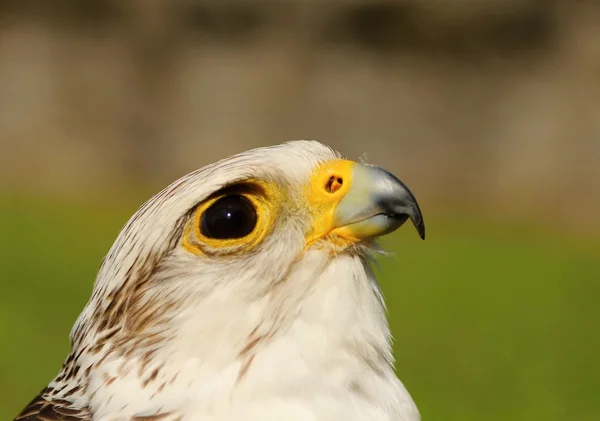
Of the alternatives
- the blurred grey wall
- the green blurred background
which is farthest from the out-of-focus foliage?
the blurred grey wall

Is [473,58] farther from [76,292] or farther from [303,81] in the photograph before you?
[76,292]

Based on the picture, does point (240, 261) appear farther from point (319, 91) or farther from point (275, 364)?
point (319, 91)

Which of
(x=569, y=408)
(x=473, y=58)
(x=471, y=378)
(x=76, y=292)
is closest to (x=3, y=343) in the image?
(x=76, y=292)

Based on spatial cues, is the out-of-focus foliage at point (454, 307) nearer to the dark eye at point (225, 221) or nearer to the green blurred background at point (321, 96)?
the green blurred background at point (321, 96)

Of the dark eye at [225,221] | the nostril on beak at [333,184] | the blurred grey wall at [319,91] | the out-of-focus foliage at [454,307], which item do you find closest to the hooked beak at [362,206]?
the nostril on beak at [333,184]

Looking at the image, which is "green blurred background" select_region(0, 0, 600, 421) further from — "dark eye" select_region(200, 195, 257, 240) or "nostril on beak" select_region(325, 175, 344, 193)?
"dark eye" select_region(200, 195, 257, 240)

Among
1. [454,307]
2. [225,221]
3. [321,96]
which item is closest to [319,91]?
[321,96]
